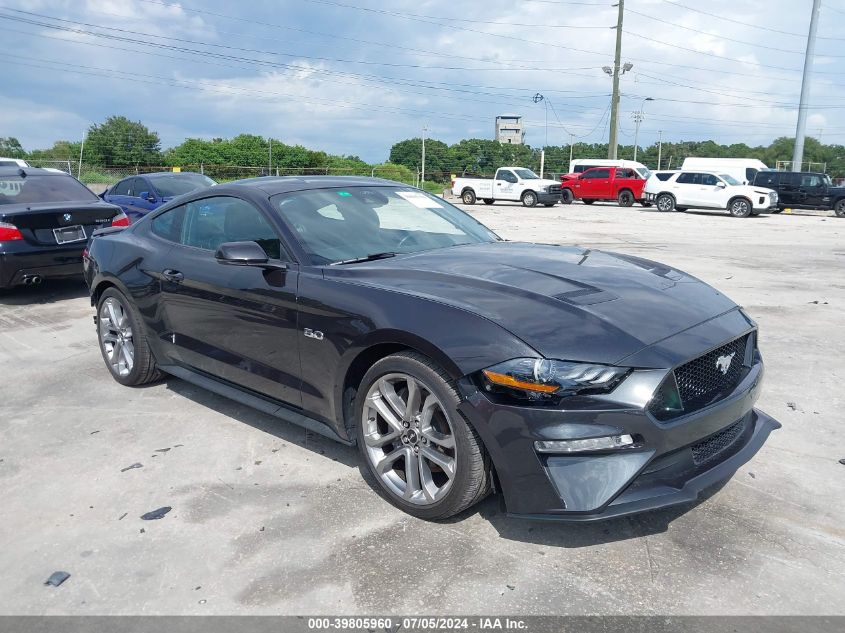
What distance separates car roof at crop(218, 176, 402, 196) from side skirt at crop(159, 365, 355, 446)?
1.21 m

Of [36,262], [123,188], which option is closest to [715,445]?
[36,262]

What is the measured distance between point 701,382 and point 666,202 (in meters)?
27.1

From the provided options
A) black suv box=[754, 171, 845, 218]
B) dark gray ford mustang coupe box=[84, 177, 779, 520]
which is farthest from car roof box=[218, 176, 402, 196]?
black suv box=[754, 171, 845, 218]

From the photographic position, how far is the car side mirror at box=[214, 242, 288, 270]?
3607mm

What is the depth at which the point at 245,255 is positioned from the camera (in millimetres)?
3613

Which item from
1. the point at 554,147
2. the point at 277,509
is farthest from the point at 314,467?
the point at 554,147

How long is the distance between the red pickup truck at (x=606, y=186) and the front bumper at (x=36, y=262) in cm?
2694

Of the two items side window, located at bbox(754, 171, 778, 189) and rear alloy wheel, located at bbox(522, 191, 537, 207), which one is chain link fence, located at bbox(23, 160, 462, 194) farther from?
side window, located at bbox(754, 171, 778, 189)

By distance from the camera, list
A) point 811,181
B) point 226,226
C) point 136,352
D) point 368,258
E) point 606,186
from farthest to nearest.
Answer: point 606,186
point 811,181
point 136,352
point 226,226
point 368,258

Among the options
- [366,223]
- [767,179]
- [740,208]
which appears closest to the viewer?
[366,223]

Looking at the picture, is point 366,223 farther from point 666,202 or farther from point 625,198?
point 625,198

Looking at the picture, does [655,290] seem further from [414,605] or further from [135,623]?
[135,623]

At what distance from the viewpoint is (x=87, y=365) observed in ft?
18.8

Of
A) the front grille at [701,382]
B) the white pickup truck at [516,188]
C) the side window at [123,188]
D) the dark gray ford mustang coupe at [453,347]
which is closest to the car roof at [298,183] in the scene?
the dark gray ford mustang coupe at [453,347]
